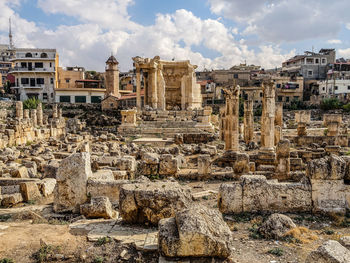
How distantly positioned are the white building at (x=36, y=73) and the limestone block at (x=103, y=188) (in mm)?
47296

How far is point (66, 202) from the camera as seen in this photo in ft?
25.4

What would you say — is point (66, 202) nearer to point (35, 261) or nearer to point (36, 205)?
point (36, 205)

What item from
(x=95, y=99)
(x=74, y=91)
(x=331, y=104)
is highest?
(x=74, y=91)

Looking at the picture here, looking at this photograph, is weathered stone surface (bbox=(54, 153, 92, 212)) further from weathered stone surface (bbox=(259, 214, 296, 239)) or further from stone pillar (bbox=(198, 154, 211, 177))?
stone pillar (bbox=(198, 154, 211, 177))

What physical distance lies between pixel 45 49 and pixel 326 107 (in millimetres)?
46341

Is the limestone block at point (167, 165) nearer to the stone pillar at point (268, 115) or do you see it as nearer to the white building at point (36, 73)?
the stone pillar at point (268, 115)

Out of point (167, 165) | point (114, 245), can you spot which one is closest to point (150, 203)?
point (114, 245)

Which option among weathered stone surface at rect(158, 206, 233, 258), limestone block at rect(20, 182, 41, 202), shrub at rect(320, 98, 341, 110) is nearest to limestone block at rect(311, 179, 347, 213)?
weathered stone surface at rect(158, 206, 233, 258)

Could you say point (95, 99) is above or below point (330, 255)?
above

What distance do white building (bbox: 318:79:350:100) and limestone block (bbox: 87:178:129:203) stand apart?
54694mm

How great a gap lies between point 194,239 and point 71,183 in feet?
13.7

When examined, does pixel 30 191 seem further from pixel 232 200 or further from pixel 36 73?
pixel 36 73

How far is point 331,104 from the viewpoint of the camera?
50.1 meters

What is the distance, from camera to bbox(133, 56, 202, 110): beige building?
108 feet
